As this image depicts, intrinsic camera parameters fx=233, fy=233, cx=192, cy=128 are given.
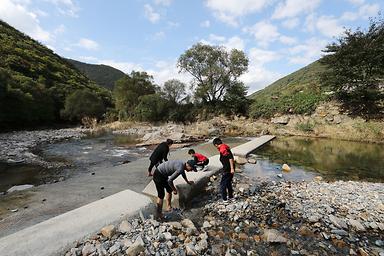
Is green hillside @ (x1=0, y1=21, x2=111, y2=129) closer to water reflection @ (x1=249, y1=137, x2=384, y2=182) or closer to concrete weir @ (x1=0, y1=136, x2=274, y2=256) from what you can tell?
concrete weir @ (x1=0, y1=136, x2=274, y2=256)

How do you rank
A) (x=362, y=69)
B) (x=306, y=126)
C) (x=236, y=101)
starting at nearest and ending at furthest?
(x=362, y=69)
(x=306, y=126)
(x=236, y=101)

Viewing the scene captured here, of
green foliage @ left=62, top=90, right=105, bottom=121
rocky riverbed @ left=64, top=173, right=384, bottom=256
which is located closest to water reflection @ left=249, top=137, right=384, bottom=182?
rocky riverbed @ left=64, top=173, right=384, bottom=256

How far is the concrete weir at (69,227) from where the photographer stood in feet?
12.4

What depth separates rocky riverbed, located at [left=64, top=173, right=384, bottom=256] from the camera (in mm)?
4210

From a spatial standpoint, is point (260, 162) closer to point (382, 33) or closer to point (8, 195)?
point (8, 195)

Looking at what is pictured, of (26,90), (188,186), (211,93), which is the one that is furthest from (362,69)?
(26,90)

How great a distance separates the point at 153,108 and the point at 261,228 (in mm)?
29648

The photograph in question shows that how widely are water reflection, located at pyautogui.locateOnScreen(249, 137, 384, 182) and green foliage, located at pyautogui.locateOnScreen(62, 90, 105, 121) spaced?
36231 mm

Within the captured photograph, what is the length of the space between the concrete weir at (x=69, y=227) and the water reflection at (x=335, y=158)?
8.04m

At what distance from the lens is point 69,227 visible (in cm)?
446

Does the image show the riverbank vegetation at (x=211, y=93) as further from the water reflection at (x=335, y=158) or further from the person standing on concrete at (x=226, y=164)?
the person standing on concrete at (x=226, y=164)

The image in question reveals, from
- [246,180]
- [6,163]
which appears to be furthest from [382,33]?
[6,163]

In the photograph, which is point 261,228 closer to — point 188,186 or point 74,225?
point 188,186

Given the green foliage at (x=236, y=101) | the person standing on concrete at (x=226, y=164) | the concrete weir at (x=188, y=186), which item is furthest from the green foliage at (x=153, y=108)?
the person standing on concrete at (x=226, y=164)
